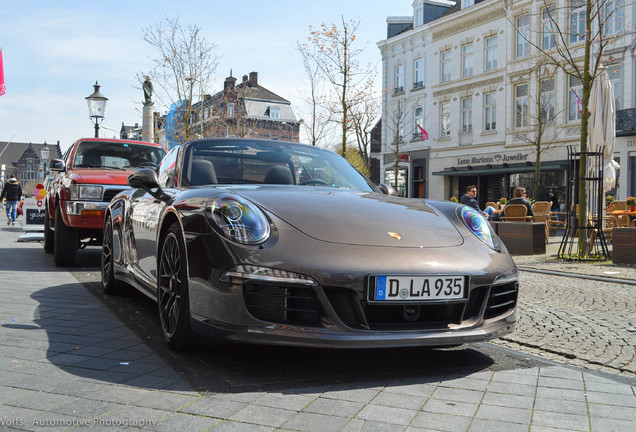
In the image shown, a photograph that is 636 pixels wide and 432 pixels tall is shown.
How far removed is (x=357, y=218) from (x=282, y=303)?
712mm

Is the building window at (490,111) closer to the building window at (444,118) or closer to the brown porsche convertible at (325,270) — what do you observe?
the building window at (444,118)

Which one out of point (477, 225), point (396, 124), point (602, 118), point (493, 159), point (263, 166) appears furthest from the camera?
point (396, 124)

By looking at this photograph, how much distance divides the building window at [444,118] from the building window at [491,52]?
3.56 meters

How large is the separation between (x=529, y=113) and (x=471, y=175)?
521cm

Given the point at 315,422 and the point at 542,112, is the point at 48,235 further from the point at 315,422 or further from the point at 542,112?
the point at 542,112

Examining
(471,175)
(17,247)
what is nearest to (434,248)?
(17,247)

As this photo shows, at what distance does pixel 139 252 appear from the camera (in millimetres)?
4641

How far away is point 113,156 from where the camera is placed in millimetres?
9273

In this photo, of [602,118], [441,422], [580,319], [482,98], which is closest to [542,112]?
[482,98]

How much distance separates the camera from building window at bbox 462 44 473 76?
33.3 metres

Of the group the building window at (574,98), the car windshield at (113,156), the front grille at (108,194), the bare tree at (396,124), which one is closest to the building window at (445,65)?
the bare tree at (396,124)

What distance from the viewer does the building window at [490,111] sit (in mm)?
31484

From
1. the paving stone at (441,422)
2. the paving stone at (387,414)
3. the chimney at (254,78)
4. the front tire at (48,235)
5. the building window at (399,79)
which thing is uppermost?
the chimney at (254,78)

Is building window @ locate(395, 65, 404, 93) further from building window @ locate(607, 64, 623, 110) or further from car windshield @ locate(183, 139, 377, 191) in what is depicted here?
car windshield @ locate(183, 139, 377, 191)
